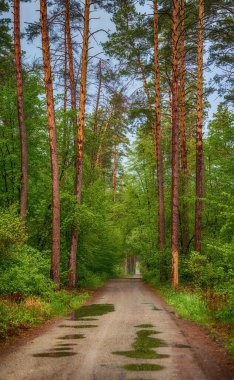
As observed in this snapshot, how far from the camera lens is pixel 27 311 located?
1195cm

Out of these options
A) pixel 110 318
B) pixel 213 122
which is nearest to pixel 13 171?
pixel 110 318

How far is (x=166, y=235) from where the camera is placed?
29016 mm

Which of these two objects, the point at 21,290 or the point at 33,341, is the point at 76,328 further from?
the point at 21,290

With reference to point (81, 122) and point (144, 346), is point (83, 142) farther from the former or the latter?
point (144, 346)

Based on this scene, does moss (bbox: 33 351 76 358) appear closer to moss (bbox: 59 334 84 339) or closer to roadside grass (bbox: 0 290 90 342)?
moss (bbox: 59 334 84 339)

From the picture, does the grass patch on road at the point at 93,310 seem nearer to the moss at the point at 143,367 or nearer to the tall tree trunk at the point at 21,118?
the tall tree trunk at the point at 21,118

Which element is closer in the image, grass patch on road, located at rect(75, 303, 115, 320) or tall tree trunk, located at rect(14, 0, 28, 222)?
grass patch on road, located at rect(75, 303, 115, 320)

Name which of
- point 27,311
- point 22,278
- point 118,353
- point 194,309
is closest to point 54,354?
point 118,353

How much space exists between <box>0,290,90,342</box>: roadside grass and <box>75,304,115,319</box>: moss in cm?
43

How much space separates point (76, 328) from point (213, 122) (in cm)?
1737

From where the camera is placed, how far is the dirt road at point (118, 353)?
249 inches

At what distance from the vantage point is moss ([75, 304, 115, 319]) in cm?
1373

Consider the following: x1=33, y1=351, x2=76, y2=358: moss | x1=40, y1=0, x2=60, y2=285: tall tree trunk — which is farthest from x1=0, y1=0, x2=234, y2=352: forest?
x1=33, y1=351, x2=76, y2=358: moss

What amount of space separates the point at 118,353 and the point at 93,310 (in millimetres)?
7321
